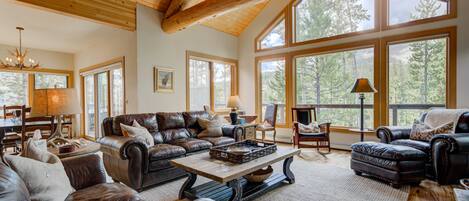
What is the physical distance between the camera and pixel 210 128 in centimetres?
436

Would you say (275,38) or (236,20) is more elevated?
(236,20)

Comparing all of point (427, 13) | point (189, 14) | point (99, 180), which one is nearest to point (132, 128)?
point (99, 180)

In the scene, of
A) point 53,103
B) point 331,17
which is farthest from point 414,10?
point 53,103

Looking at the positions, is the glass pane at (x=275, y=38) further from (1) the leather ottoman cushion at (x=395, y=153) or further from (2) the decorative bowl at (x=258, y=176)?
(2) the decorative bowl at (x=258, y=176)

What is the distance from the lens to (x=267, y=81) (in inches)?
260

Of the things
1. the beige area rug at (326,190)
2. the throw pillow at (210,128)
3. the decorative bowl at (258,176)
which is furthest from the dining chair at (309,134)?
the decorative bowl at (258,176)

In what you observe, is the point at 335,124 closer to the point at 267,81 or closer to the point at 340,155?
the point at 340,155

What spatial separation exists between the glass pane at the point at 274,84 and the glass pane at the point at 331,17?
34.8 inches

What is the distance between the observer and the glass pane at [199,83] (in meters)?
6.05

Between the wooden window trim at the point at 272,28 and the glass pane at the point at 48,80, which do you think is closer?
the wooden window trim at the point at 272,28

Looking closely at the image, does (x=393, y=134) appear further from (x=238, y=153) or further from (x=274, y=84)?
(x=274, y=84)

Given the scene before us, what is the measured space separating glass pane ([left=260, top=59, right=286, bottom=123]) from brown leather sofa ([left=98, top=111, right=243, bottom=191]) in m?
2.28

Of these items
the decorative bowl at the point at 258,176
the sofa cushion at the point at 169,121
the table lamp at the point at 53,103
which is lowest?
the decorative bowl at the point at 258,176

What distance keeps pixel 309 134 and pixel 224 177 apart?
3021 mm
